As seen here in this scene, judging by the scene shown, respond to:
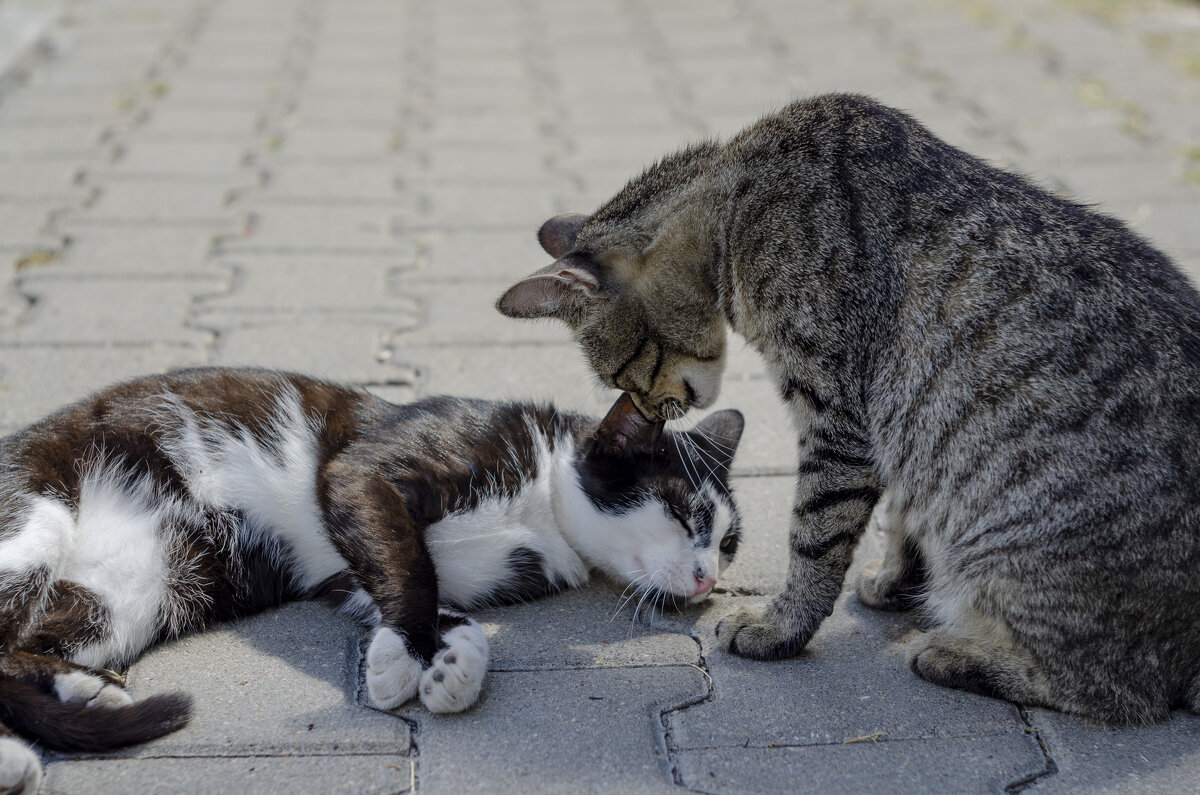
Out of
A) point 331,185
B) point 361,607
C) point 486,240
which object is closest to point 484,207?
point 486,240

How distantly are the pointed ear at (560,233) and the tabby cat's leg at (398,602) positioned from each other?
926 mm

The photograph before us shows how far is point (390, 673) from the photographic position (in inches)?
98.7

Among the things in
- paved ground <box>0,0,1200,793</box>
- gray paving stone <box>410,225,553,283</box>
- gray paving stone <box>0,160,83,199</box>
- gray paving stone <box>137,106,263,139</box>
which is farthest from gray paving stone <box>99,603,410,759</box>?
gray paving stone <box>137,106,263,139</box>

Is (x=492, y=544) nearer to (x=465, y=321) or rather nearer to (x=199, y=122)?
(x=465, y=321)

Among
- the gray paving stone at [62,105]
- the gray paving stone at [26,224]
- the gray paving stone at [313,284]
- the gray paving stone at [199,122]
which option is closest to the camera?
the gray paving stone at [313,284]

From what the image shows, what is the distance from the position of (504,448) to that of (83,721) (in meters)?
1.29

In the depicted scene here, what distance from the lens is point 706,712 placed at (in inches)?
99.9

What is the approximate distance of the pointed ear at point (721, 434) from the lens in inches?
132

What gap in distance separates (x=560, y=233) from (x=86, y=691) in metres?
1.80

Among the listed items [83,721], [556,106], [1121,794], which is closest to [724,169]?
[1121,794]

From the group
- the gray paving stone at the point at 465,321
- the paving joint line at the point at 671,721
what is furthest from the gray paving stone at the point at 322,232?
the paving joint line at the point at 671,721

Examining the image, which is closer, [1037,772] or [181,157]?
[1037,772]

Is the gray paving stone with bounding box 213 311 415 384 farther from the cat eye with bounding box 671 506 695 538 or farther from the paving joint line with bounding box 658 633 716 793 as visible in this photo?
the paving joint line with bounding box 658 633 716 793

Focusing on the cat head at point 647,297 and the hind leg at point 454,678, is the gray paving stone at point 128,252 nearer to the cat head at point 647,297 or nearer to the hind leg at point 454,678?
the cat head at point 647,297
